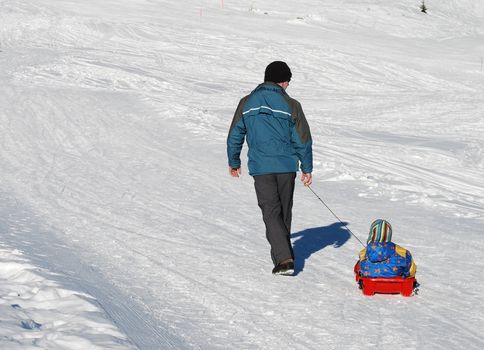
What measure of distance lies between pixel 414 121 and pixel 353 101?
276cm

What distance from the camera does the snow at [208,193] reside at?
547 centimetres

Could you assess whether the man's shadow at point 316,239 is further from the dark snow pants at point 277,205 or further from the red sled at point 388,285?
the red sled at point 388,285

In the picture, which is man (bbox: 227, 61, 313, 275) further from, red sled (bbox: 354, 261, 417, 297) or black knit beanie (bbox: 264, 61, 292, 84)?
red sled (bbox: 354, 261, 417, 297)

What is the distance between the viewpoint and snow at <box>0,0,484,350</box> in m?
5.47

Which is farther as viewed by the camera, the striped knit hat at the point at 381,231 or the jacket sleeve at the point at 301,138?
the jacket sleeve at the point at 301,138

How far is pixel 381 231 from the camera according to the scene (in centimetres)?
659

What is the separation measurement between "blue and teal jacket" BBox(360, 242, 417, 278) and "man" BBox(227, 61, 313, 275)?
74 centimetres

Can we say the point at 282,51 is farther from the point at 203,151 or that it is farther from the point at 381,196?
the point at 381,196

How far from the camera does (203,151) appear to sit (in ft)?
44.8

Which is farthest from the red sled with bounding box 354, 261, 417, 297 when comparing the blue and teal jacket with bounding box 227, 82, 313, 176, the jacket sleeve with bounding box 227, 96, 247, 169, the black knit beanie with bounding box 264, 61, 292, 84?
the black knit beanie with bounding box 264, 61, 292, 84

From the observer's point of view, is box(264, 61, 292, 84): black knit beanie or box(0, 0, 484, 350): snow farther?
box(264, 61, 292, 84): black knit beanie

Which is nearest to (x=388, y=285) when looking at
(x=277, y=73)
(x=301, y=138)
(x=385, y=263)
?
(x=385, y=263)

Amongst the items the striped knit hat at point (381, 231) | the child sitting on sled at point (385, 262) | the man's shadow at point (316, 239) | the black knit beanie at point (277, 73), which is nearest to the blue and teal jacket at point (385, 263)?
the child sitting on sled at point (385, 262)

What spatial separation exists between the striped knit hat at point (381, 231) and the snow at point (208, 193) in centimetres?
42
